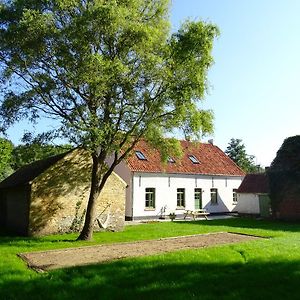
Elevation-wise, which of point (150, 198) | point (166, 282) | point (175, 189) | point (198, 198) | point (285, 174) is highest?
point (285, 174)

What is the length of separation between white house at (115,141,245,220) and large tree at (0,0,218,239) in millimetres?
10355

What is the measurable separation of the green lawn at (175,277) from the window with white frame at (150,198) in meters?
17.6

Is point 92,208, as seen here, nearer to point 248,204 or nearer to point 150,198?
point 150,198

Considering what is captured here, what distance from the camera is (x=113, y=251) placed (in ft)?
48.9

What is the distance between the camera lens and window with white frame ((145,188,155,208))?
105 feet

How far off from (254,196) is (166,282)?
91.0ft

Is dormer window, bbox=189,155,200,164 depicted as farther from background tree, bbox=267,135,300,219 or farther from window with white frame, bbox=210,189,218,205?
background tree, bbox=267,135,300,219

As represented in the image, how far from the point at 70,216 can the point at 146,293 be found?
550 inches

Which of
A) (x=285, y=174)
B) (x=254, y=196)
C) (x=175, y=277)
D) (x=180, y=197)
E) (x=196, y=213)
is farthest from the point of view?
(x=254, y=196)

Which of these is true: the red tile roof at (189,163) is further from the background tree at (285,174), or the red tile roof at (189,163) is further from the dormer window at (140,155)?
the background tree at (285,174)

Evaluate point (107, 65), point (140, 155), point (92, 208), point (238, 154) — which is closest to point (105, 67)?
point (107, 65)

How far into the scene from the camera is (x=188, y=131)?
18906 millimetres

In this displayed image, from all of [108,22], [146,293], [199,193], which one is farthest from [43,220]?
[199,193]

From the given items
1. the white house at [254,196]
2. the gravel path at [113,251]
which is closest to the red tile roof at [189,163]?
the white house at [254,196]
